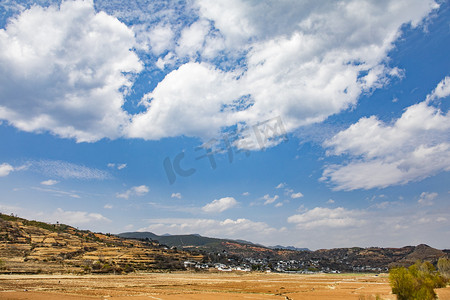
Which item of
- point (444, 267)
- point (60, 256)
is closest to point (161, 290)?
point (60, 256)

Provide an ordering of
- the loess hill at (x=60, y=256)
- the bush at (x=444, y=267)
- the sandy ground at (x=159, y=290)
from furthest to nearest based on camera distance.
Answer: the loess hill at (x=60, y=256) < the bush at (x=444, y=267) < the sandy ground at (x=159, y=290)

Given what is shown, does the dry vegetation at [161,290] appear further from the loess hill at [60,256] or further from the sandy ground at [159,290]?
the loess hill at [60,256]

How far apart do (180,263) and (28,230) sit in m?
68.3

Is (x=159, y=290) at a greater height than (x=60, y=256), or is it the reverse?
(x=60, y=256)

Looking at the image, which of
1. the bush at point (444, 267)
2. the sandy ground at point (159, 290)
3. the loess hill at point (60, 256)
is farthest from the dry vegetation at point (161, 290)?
the bush at point (444, 267)

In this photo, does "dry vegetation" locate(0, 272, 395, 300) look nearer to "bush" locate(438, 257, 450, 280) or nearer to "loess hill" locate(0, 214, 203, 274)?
"loess hill" locate(0, 214, 203, 274)

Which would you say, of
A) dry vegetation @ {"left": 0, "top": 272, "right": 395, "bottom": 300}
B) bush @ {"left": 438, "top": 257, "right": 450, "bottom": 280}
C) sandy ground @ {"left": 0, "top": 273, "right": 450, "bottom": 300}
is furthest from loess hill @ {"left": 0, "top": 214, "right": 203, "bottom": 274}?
bush @ {"left": 438, "top": 257, "right": 450, "bottom": 280}

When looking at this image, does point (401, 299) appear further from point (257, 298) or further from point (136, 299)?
point (136, 299)

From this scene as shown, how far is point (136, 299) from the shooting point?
35.3 m

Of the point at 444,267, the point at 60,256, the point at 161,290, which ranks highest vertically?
the point at 60,256

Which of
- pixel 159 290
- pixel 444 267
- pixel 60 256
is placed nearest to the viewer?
pixel 159 290

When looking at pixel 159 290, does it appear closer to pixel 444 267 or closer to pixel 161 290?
pixel 161 290

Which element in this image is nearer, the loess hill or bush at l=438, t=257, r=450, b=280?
bush at l=438, t=257, r=450, b=280

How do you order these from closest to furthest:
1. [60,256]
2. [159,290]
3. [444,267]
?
[159,290]
[444,267]
[60,256]
